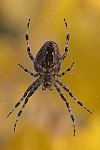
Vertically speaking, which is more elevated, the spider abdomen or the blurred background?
the blurred background

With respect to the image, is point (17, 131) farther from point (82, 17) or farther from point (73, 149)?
point (82, 17)

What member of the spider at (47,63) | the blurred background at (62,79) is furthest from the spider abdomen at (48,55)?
the blurred background at (62,79)

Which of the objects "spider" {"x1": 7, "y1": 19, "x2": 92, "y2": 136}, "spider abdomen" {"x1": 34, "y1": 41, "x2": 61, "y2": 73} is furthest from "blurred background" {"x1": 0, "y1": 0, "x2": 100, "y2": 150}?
"spider abdomen" {"x1": 34, "y1": 41, "x2": 61, "y2": 73}

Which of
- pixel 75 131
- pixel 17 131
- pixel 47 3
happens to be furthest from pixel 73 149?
pixel 47 3

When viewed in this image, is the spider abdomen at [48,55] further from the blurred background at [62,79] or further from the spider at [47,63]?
the blurred background at [62,79]

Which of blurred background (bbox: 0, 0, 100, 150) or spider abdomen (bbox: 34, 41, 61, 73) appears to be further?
blurred background (bbox: 0, 0, 100, 150)

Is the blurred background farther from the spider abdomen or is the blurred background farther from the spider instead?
the spider abdomen

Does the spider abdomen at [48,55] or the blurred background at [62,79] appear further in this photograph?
the blurred background at [62,79]

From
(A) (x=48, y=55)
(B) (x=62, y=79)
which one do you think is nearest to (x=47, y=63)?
(A) (x=48, y=55)
